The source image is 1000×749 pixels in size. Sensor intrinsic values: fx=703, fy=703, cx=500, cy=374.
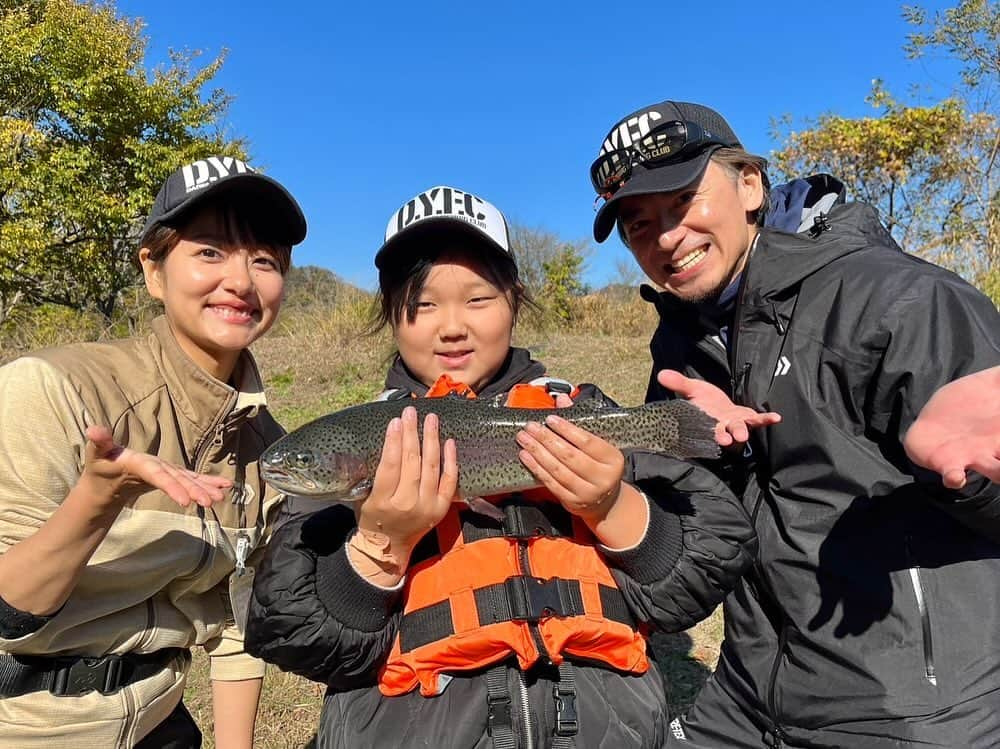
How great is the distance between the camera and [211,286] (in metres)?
3.01

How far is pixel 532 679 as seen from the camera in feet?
7.63

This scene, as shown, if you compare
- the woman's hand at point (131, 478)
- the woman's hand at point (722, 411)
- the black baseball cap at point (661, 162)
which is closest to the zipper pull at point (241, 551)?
the woman's hand at point (131, 478)

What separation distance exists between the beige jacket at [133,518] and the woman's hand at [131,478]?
0.51 metres

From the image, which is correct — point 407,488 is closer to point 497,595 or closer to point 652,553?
point 497,595

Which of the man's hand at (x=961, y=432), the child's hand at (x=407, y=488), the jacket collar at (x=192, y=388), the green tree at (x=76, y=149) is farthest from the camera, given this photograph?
the green tree at (x=76, y=149)

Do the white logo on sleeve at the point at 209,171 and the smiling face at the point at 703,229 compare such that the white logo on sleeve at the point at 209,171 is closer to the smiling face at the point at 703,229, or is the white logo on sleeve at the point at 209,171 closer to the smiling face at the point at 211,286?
the smiling face at the point at 211,286

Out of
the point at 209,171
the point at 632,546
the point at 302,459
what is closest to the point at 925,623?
the point at 632,546

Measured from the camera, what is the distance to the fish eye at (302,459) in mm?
2543

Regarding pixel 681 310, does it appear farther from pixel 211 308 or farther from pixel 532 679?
pixel 211 308

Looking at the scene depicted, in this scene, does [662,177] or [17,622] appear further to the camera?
[662,177]

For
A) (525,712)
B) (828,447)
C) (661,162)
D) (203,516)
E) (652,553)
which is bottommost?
(525,712)

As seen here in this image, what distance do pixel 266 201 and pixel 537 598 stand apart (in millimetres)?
2107

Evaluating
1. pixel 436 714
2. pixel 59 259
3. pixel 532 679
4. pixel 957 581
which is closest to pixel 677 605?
pixel 532 679

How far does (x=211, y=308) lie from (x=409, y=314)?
2.90 ft
